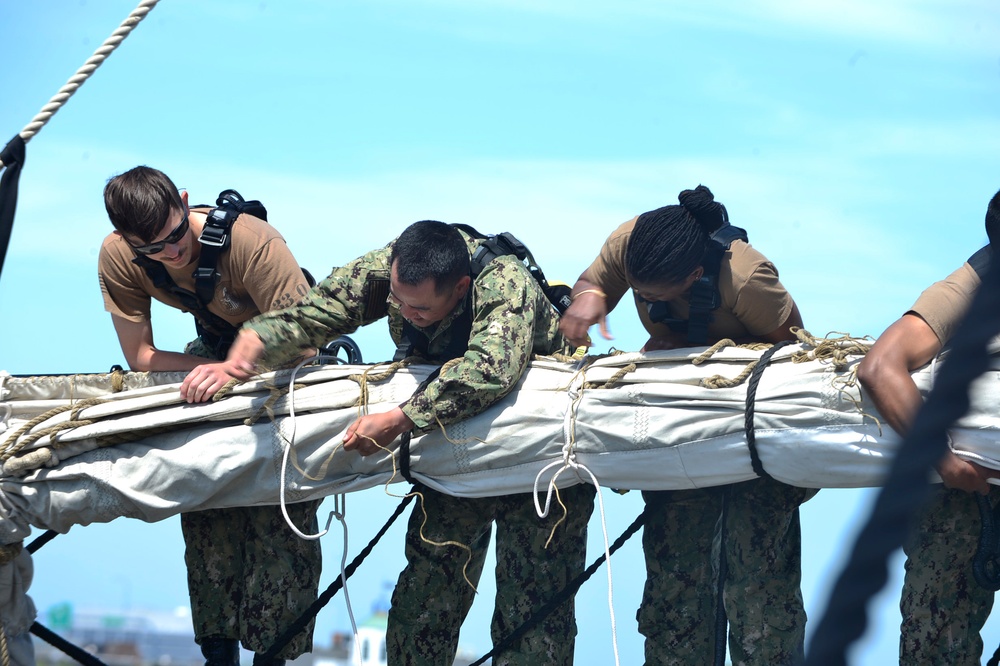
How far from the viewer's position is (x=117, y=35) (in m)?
3.36

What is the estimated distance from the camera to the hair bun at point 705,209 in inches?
159

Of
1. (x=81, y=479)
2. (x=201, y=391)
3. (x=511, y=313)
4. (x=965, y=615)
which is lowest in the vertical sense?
(x=965, y=615)

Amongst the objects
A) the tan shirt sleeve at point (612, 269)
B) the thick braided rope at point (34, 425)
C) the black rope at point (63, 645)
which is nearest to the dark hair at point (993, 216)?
the tan shirt sleeve at point (612, 269)

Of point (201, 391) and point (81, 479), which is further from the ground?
point (201, 391)

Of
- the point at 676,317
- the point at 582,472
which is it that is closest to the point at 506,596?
the point at 582,472

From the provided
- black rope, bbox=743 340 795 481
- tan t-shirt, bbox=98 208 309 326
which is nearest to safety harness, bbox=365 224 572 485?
tan t-shirt, bbox=98 208 309 326

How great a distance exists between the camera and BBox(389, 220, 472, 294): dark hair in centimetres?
385

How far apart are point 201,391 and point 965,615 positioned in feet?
8.68

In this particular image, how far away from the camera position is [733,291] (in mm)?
3953

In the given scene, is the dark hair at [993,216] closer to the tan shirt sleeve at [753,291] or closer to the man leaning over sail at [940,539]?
the man leaning over sail at [940,539]

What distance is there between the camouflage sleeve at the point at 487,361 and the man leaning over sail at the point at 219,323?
74 centimetres

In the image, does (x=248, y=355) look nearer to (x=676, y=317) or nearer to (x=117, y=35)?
(x=117, y=35)

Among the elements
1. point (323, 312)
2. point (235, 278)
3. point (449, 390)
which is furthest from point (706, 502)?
point (235, 278)

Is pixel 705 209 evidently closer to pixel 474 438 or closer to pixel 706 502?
pixel 706 502
